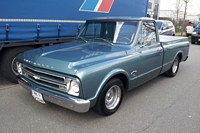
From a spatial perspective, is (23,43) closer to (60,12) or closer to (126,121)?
(60,12)

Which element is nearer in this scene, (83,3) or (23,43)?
(23,43)

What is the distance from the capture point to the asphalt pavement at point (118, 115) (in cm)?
313

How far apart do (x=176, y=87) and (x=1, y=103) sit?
4337 mm

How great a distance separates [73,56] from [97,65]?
48 cm

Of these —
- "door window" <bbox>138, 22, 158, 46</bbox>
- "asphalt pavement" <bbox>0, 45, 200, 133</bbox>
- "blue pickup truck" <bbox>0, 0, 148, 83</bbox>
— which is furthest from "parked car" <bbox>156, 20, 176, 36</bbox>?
"asphalt pavement" <bbox>0, 45, 200, 133</bbox>

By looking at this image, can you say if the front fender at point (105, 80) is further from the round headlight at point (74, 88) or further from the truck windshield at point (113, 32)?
the truck windshield at point (113, 32)

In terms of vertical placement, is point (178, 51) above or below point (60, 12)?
below

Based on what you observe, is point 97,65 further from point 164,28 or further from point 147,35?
point 164,28

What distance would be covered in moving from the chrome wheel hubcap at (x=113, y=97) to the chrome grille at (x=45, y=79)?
1.02 m

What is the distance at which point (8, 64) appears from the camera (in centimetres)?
479

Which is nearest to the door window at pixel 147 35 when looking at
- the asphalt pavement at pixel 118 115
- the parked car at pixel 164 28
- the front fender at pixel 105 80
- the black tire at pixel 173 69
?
the front fender at pixel 105 80

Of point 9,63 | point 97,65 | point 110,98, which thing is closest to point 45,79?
point 97,65

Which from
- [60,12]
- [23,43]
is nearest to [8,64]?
[23,43]

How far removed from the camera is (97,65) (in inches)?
118
